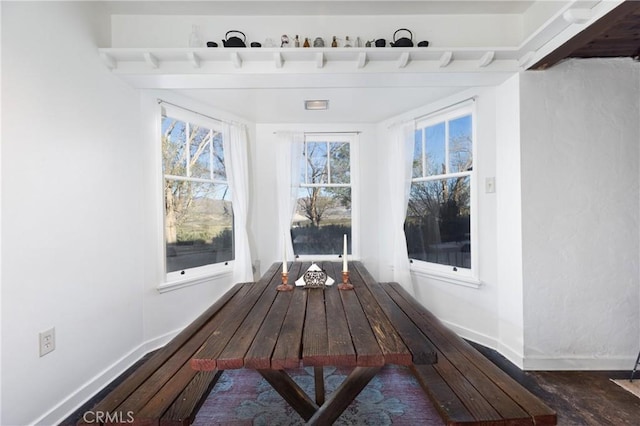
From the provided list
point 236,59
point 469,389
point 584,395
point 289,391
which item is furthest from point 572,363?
point 236,59

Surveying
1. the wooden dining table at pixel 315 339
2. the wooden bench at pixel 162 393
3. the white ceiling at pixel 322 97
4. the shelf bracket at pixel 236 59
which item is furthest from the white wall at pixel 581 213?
the wooden bench at pixel 162 393

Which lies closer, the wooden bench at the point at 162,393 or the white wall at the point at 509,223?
the wooden bench at the point at 162,393

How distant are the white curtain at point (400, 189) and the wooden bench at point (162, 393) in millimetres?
2169

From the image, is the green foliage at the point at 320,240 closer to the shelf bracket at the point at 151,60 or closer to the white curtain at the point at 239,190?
the white curtain at the point at 239,190

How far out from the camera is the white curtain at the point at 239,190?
3104mm

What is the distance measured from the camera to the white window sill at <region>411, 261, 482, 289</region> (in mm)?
2559

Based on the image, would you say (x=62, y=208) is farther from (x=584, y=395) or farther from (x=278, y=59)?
(x=584, y=395)

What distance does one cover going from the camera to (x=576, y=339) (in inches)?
83.3

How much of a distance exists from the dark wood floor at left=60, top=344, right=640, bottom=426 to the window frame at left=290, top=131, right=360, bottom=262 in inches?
73.4

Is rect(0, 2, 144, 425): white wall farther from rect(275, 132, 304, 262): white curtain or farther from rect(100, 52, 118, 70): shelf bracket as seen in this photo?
rect(275, 132, 304, 262): white curtain

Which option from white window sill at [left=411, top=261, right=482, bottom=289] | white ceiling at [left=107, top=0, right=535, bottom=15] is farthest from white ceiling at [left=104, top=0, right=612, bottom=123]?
white window sill at [left=411, top=261, right=482, bottom=289]

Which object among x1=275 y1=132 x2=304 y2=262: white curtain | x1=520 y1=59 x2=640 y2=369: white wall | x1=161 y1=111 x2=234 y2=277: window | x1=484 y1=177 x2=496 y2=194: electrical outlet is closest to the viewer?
x1=520 y1=59 x2=640 y2=369: white wall

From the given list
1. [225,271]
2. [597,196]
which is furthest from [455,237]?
[225,271]

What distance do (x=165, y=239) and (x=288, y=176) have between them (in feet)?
4.99
